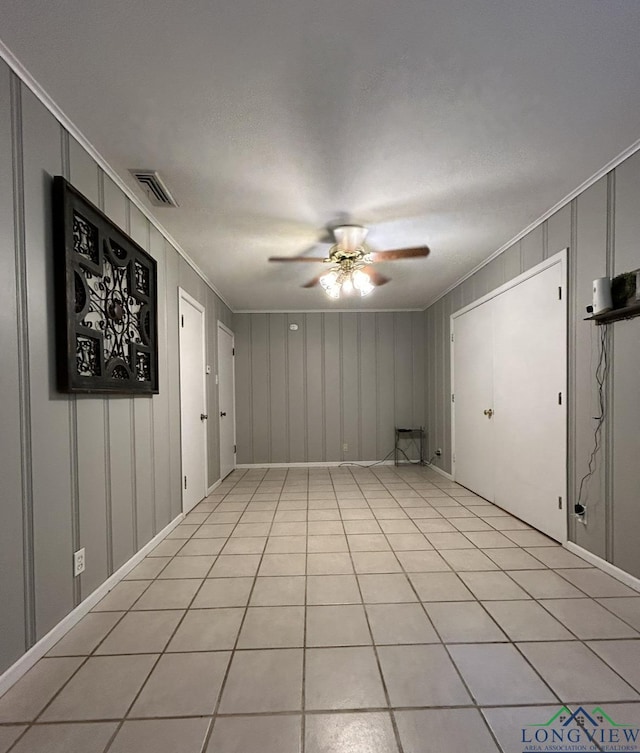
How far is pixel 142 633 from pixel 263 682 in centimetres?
68

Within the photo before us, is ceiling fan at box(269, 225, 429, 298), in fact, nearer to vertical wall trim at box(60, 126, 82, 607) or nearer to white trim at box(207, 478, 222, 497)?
vertical wall trim at box(60, 126, 82, 607)

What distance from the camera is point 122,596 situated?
210 cm

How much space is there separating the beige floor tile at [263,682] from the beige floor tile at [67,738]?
0.37m

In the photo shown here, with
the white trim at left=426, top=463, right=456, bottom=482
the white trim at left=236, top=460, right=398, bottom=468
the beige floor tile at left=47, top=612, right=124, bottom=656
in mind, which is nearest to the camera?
the beige floor tile at left=47, top=612, right=124, bottom=656

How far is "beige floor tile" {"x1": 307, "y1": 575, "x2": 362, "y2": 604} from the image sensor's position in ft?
6.67

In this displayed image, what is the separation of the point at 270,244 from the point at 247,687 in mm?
2943

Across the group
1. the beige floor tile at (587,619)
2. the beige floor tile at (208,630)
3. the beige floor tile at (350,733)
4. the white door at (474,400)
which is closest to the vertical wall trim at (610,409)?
the beige floor tile at (587,619)

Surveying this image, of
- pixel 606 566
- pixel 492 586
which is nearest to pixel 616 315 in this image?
→ pixel 606 566

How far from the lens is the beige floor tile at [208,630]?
5.52ft

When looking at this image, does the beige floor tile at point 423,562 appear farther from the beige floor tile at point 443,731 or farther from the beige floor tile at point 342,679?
the beige floor tile at point 443,731

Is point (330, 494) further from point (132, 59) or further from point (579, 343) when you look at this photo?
point (132, 59)

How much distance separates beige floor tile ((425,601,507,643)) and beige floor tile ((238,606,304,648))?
2.11ft

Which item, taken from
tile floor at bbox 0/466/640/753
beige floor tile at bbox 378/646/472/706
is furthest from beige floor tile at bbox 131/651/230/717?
beige floor tile at bbox 378/646/472/706

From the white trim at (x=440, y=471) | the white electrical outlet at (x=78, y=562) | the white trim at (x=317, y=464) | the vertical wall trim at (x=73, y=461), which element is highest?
the vertical wall trim at (x=73, y=461)
